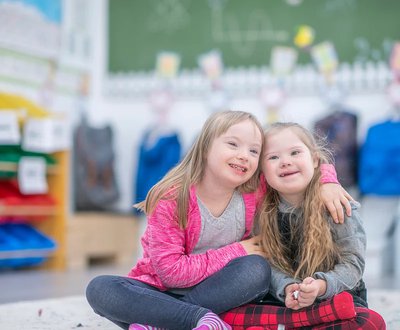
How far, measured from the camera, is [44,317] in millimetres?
2113

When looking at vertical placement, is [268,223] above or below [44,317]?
above

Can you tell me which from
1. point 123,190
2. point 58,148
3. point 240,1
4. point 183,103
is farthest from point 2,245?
point 240,1

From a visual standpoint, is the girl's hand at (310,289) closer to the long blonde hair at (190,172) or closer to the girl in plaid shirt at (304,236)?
the girl in plaid shirt at (304,236)

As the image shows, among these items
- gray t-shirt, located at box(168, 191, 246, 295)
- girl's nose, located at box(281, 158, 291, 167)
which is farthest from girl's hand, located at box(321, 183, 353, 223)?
gray t-shirt, located at box(168, 191, 246, 295)

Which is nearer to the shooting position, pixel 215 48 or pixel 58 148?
pixel 58 148

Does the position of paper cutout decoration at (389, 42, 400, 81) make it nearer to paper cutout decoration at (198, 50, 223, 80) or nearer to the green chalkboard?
the green chalkboard

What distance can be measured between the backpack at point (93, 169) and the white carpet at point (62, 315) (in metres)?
1.97

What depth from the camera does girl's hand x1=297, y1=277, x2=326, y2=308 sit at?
1.59 meters

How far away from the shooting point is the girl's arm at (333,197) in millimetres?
1694

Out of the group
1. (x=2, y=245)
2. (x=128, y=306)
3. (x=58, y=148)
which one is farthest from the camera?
(x=58, y=148)

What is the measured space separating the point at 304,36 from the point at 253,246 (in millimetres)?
2861

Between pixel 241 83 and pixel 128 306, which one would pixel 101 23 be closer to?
pixel 241 83

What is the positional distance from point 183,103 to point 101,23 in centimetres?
83

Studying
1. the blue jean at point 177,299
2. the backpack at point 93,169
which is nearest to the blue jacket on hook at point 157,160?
the backpack at point 93,169
